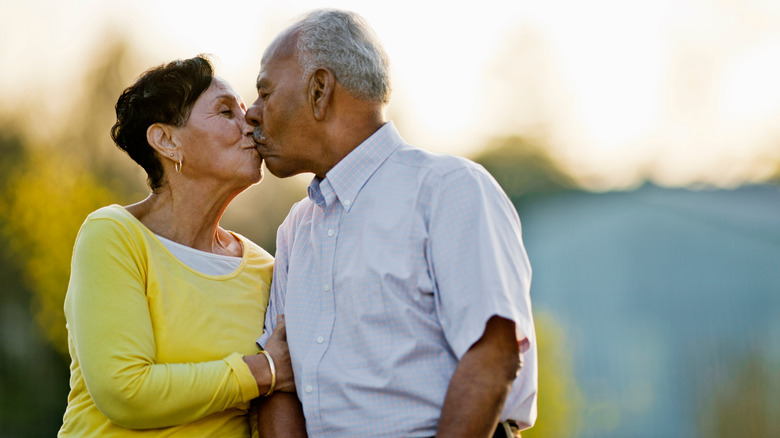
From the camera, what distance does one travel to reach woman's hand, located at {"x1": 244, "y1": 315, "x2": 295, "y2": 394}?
251cm

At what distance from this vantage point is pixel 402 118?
21.2m

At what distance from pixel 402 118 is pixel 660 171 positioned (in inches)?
282

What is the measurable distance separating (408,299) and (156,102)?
1.22 m

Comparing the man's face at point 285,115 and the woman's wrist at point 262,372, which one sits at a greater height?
the man's face at point 285,115

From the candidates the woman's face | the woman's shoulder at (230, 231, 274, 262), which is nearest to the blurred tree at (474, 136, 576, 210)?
the woman's shoulder at (230, 231, 274, 262)

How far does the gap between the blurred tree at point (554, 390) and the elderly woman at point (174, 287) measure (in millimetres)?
9023

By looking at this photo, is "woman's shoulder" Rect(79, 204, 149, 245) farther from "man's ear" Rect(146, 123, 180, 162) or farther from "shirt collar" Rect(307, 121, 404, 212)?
"shirt collar" Rect(307, 121, 404, 212)

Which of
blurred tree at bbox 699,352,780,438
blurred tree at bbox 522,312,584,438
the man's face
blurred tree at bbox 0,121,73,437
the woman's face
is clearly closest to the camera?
the man's face

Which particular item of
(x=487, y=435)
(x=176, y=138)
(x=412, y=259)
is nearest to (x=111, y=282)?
(x=176, y=138)

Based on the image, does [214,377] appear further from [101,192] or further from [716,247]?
[716,247]

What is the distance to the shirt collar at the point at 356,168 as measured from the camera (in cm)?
247

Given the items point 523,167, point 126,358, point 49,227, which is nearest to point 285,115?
point 126,358

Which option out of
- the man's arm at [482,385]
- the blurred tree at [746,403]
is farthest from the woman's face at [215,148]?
the blurred tree at [746,403]

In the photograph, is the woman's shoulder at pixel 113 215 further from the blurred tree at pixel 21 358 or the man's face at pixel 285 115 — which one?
the blurred tree at pixel 21 358
